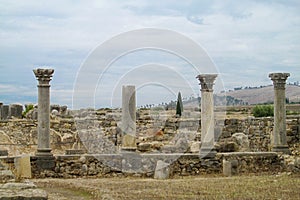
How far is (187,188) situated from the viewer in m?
12.4

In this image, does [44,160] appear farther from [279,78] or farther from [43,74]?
[279,78]

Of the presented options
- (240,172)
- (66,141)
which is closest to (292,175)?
(240,172)

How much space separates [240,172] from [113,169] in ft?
11.5

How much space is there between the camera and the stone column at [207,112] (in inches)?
643

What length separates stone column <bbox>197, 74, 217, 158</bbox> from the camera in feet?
53.6

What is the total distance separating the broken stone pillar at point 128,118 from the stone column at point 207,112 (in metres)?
1.96

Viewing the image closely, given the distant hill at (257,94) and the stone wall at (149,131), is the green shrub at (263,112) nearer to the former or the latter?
the stone wall at (149,131)

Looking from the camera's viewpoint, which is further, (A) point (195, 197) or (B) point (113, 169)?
(B) point (113, 169)

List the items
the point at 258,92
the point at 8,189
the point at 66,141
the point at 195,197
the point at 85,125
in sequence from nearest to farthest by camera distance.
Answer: the point at 8,189
the point at 195,197
the point at 66,141
the point at 85,125
the point at 258,92

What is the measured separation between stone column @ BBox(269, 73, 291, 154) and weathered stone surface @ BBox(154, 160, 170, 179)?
3.58 metres

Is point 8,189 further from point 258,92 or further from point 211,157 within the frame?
point 258,92

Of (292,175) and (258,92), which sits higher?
(258,92)

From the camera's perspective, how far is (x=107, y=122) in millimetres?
28031

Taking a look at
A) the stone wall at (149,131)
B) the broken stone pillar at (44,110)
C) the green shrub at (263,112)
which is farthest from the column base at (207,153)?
the green shrub at (263,112)
